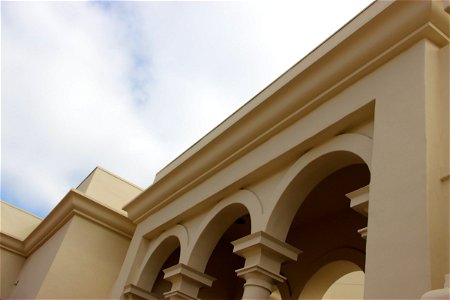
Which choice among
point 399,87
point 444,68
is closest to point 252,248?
point 399,87

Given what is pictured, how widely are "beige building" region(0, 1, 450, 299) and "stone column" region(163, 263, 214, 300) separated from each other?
21mm

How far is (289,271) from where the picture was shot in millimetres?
9398

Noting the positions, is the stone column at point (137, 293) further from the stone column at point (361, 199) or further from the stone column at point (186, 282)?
the stone column at point (361, 199)

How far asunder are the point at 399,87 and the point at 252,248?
251 centimetres

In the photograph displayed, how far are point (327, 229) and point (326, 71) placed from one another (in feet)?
12.6

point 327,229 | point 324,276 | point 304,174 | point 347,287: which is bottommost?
point 304,174

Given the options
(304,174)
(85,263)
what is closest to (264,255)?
(304,174)

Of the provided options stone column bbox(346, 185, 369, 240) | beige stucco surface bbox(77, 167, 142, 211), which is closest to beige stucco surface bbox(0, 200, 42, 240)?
beige stucco surface bbox(77, 167, 142, 211)

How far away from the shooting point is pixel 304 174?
611cm

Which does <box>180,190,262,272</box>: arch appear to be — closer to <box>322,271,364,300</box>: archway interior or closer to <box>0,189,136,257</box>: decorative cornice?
<box>0,189,136,257</box>: decorative cornice

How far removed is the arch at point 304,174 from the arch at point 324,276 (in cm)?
277

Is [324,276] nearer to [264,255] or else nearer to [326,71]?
[264,255]

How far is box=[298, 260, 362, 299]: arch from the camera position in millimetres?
8680

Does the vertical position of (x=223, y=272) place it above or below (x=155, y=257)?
above
